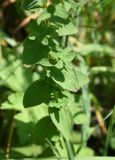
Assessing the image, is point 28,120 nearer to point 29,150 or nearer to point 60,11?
point 29,150

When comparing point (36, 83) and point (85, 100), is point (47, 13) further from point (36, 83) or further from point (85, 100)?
point (85, 100)

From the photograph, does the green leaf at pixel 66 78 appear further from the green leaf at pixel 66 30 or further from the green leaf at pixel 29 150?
the green leaf at pixel 29 150

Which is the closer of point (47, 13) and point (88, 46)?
point (47, 13)

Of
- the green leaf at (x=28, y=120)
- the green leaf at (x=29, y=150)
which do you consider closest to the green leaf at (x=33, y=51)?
the green leaf at (x=28, y=120)

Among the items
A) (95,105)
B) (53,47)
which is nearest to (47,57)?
(53,47)

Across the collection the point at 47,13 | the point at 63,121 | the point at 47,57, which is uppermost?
the point at 47,13

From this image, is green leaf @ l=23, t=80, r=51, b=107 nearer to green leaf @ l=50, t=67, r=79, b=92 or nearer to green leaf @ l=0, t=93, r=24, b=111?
green leaf @ l=50, t=67, r=79, b=92

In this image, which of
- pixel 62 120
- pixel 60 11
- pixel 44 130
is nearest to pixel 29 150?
pixel 44 130
